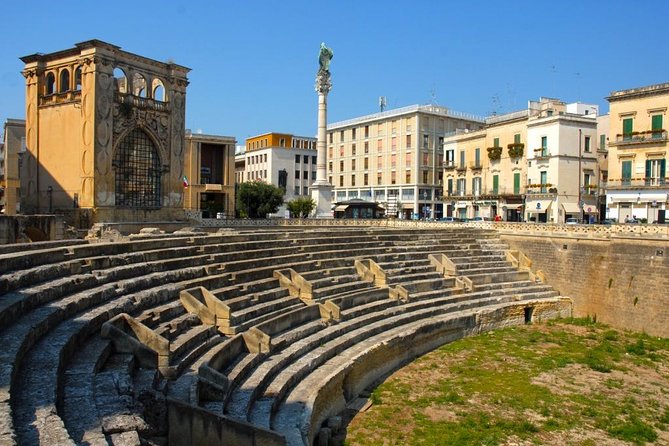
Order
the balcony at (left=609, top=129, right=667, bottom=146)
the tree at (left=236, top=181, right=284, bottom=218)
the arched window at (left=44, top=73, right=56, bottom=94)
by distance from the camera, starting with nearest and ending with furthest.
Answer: the balcony at (left=609, top=129, right=667, bottom=146) → the arched window at (left=44, top=73, right=56, bottom=94) → the tree at (left=236, top=181, right=284, bottom=218)

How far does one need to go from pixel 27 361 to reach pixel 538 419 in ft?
35.8

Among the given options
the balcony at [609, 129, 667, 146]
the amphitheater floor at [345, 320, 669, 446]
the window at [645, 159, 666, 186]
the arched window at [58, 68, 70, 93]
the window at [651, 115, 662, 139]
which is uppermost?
the arched window at [58, 68, 70, 93]

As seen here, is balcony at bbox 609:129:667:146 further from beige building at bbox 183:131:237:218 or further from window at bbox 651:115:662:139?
beige building at bbox 183:131:237:218

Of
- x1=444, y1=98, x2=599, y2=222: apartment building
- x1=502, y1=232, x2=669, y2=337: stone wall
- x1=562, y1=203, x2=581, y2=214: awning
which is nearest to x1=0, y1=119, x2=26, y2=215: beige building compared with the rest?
x1=444, y1=98, x2=599, y2=222: apartment building

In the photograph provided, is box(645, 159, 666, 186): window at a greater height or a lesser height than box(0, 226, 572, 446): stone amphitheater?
greater

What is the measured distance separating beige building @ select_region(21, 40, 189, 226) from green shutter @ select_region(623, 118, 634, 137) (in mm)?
25717

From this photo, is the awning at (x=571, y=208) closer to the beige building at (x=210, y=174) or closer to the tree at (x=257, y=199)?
the tree at (x=257, y=199)

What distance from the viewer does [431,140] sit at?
2243 inches

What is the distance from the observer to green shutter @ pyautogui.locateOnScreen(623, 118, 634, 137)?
33.2 m

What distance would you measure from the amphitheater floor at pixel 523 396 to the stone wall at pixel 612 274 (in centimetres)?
284

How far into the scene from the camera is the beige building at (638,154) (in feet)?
105

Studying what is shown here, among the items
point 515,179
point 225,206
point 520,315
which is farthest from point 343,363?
point 225,206

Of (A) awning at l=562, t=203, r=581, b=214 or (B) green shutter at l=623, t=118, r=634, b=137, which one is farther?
(A) awning at l=562, t=203, r=581, b=214

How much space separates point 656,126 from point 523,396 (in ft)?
77.4
